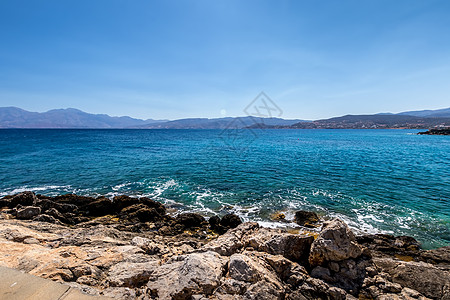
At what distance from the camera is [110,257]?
639 cm

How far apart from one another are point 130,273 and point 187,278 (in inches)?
70.5

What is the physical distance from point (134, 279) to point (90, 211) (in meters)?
10.7

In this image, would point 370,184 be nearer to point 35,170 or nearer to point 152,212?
point 152,212

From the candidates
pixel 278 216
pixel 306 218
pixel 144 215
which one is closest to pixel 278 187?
pixel 278 216

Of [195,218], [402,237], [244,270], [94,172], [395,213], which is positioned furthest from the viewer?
[94,172]

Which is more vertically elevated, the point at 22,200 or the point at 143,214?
the point at 22,200

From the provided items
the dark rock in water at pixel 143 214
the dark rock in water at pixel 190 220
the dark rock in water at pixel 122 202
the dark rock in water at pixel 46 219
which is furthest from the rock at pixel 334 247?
the dark rock in water at pixel 46 219

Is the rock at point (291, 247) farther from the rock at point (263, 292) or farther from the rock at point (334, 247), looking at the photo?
the rock at point (263, 292)

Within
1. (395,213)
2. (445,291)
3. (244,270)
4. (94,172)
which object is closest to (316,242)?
(244,270)

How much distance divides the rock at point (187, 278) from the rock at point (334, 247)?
291 cm

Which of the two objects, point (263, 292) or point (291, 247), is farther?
point (291, 247)

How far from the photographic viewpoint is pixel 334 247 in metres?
6.04

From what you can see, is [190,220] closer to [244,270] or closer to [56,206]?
[244,270]

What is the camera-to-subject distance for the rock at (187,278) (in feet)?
15.7
